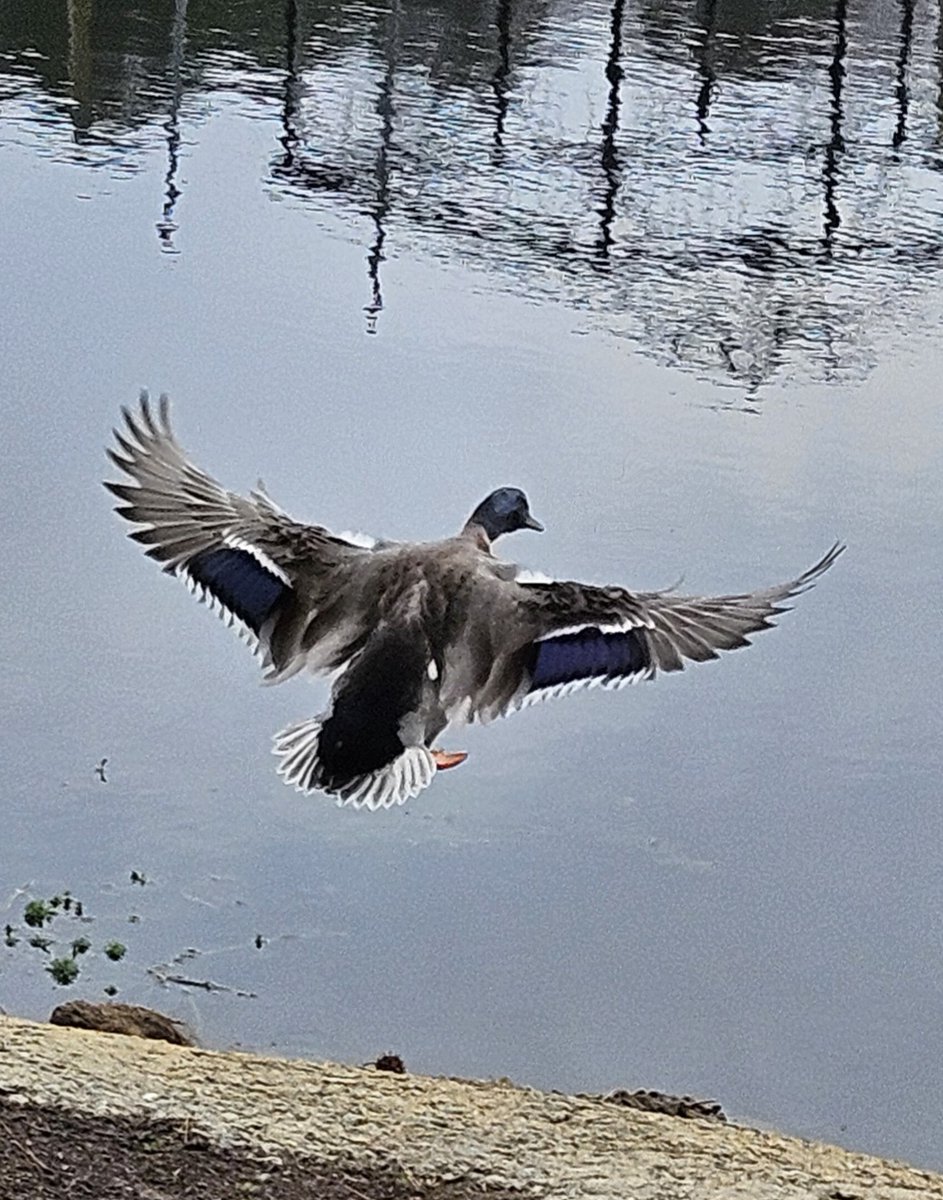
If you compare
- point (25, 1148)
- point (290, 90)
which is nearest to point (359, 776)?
point (25, 1148)

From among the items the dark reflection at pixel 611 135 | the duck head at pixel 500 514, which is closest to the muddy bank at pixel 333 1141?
the duck head at pixel 500 514

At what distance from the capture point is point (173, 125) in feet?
37.5

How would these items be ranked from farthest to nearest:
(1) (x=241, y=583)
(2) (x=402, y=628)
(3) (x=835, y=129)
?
(3) (x=835, y=129), (1) (x=241, y=583), (2) (x=402, y=628)

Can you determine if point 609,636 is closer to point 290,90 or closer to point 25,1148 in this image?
point 25,1148

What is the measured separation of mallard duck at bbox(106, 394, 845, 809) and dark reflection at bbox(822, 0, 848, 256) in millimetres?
5972

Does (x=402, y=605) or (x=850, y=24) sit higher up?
(x=850, y=24)

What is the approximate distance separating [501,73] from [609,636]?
901 centimetres

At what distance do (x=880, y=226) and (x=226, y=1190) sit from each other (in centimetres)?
775

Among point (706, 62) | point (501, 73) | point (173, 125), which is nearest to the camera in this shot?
point (173, 125)

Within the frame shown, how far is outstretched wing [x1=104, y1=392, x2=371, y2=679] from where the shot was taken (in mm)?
4594

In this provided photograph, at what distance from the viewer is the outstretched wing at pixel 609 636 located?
450 cm

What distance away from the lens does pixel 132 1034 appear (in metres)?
4.46

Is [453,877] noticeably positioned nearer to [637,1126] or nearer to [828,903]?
[828,903]

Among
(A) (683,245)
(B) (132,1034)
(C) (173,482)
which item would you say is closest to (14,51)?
(A) (683,245)
